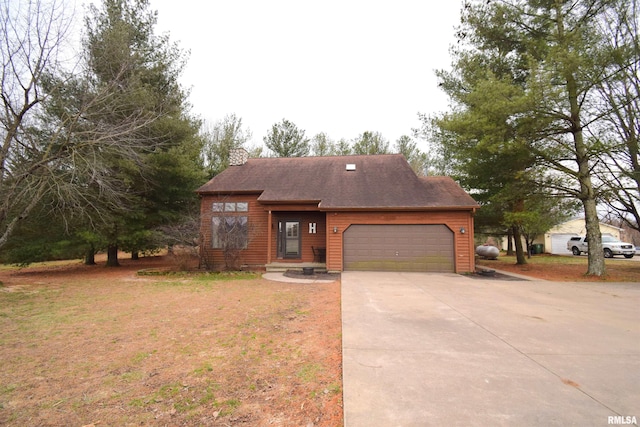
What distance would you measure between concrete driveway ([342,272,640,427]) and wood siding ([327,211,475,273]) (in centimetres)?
442

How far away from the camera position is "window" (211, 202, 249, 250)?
37.5 ft

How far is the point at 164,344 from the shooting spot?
4.17 meters

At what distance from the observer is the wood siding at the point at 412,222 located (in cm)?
1116

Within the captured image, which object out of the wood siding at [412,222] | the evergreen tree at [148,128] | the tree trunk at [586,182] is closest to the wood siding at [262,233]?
the wood siding at [412,222]

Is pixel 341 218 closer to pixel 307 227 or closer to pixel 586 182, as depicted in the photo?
pixel 307 227

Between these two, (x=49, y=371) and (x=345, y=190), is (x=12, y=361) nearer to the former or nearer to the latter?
(x=49, y=371)

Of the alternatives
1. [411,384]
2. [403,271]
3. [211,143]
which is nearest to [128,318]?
[411,384]

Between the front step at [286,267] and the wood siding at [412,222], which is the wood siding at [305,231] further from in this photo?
the wood siding at [412,222]

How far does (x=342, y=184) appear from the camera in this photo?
43.4 feet

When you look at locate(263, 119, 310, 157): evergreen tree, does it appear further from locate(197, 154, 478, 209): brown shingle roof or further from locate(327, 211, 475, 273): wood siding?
locate(327, 211, 475, 273): wood siding

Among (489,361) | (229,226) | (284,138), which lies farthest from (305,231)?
(284,138)

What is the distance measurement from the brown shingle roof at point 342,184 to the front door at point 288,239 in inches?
54.6

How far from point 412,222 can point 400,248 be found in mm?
1114

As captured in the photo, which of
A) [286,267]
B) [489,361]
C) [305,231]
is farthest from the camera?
[305,231]
